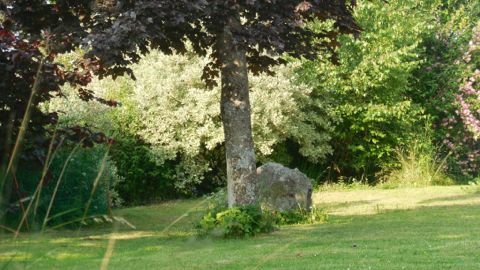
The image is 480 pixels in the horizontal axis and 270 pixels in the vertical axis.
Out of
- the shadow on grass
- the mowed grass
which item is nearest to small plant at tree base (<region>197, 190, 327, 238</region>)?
the mowed grass

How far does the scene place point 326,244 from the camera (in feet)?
24.8

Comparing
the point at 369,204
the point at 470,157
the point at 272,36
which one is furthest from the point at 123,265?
the point at 470,157

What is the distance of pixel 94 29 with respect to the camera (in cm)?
761

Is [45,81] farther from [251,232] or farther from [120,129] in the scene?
[120,129]

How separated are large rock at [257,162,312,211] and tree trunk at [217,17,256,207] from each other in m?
1.51

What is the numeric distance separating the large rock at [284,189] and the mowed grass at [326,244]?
63 centimetres

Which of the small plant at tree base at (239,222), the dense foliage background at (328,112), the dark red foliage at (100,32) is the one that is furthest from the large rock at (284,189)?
the dense foliage background at (328,112)

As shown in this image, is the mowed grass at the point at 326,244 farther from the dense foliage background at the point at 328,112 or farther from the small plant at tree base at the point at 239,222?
the dense foliage background at the point at 328,112

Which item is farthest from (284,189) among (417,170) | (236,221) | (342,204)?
(417,170)

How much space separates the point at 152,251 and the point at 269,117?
34.4 feet

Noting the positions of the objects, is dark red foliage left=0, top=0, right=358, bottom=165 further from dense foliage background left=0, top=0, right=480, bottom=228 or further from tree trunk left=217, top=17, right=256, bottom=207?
dense foliage background left=0, top=0, right=480, bottom=228

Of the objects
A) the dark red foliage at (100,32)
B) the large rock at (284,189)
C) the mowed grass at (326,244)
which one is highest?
the dark red foliage at (100,32)

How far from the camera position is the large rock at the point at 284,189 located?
11.1 meters

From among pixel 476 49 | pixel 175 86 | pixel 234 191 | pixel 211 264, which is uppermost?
pixel 476 49
